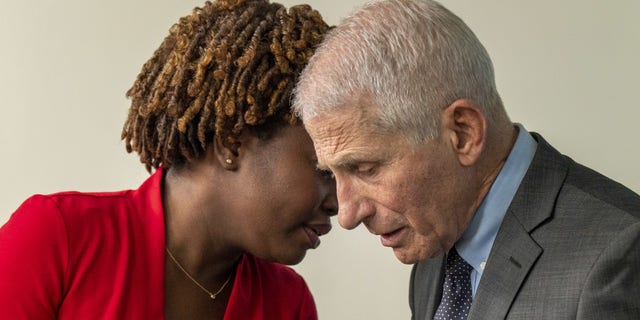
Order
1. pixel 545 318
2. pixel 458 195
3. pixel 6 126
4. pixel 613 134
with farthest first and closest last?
pixel 6 126 < pixel 613 134 < pixel 458 195 < pixel 545 318

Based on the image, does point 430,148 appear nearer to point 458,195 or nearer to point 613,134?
point 458,195

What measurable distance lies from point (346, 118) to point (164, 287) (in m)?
0.68

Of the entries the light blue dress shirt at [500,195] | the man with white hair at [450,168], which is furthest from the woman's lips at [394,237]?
the light blue dress shirt at [500,195]

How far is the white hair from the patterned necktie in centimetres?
30

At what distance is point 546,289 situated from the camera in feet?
4.81

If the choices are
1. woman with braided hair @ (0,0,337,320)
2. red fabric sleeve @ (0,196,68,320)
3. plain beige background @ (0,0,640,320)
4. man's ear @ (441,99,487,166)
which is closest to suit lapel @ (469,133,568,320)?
man's ear @ (441,99,487,166)

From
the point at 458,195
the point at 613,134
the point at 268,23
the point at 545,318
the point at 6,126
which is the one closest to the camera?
the point at 545,318

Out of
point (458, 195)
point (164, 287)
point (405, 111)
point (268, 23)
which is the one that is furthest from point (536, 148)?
point (164, 287)

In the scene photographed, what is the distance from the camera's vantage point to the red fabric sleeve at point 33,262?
1.78 meters

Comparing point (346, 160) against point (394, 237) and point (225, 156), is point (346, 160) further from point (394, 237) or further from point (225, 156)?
point (225, 156)

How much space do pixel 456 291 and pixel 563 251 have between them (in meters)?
0.30

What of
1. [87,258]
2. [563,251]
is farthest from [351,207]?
[87,258]

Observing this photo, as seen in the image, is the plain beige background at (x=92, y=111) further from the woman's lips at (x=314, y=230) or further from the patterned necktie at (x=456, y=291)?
the patterned necktie at (x=456, y=291)

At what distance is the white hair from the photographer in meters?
1.49
